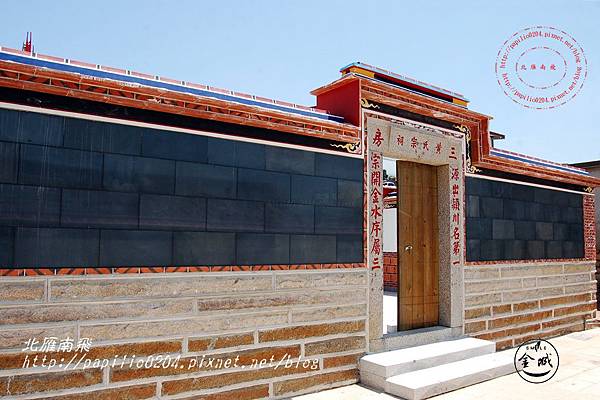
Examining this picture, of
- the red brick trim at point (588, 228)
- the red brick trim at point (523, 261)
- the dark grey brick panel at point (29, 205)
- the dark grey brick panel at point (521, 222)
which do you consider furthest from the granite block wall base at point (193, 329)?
the red brick trim at point (588, 228)

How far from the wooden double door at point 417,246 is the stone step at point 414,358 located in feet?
1.55

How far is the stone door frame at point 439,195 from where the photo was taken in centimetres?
520

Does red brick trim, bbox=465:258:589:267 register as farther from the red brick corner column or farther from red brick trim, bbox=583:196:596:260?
the red brick corner column

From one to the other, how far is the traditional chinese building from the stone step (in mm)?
31

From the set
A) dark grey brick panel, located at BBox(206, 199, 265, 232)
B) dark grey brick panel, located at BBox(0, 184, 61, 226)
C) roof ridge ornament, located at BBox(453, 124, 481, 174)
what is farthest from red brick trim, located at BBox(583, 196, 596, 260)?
dark grey brick panel, located at BBox(0, 184, 61, 226)

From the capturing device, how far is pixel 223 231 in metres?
4.19

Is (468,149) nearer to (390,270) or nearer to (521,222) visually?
(521,222)

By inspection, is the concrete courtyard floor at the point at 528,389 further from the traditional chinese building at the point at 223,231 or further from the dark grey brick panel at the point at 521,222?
the dark grey brick panel at the point at 521,222

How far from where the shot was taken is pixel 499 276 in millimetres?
6863

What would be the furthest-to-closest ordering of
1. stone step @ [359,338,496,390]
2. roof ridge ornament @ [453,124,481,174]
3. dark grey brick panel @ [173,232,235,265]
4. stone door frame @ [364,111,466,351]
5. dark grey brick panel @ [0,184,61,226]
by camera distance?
1. roof ridge ornament @ [453,124,481,174]
2. stone door frame @ [364,111,466,351]
3. stone step @ [359,338,496,390]
4. dark grey brick panel @ [173,232,235,265]
5. dark grey brick panel @ [0,184,61,226]

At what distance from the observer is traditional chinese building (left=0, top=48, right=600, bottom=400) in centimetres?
338

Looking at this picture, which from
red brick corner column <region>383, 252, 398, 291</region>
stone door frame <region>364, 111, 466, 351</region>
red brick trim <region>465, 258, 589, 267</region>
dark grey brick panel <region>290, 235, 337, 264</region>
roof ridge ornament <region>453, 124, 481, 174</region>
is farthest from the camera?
red brick corner column <region>383, 252, 398, 291</region>

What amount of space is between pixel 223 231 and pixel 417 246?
299 cm

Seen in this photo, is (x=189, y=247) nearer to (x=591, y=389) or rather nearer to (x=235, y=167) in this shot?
(x=235, y=167)
